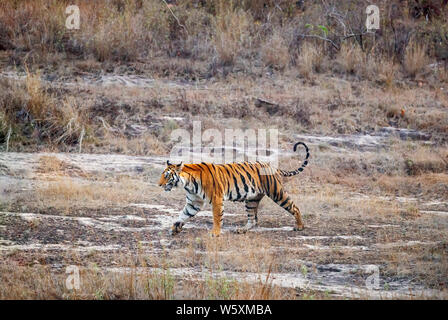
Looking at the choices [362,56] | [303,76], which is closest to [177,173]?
[303,76]

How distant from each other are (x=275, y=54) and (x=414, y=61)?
3691 millimetres

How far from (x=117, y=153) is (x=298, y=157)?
3.52m

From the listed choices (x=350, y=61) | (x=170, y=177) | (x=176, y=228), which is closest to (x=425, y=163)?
(x=350, y=61)

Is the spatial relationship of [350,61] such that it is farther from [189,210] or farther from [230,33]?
[189,210]

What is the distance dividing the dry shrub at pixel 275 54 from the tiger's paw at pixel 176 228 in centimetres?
926

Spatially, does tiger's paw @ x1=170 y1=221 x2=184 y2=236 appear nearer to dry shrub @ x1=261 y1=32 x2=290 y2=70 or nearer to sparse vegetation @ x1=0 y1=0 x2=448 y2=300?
sparse vegetation @ x1=0 y1=0 x2=448 y2=300

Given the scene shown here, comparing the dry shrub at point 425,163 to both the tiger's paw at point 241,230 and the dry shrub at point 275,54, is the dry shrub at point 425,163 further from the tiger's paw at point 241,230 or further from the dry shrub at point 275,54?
the dry shrub at point 275,54

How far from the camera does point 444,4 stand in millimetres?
18875

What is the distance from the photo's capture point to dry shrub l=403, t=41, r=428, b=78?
1631cm

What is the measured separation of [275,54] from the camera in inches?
640

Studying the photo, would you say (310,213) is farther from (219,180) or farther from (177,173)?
(177,173)

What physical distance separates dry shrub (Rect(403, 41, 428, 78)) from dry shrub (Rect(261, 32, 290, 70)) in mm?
3208

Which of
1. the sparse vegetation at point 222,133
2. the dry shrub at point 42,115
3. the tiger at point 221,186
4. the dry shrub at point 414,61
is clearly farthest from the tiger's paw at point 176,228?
the dry shrub at point 414,61

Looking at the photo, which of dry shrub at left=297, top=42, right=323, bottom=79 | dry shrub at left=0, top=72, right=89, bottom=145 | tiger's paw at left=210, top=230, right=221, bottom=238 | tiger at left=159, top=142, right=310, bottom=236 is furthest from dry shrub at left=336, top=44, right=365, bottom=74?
tiger's paw at left=210, top=230, right=221, bottom=238
